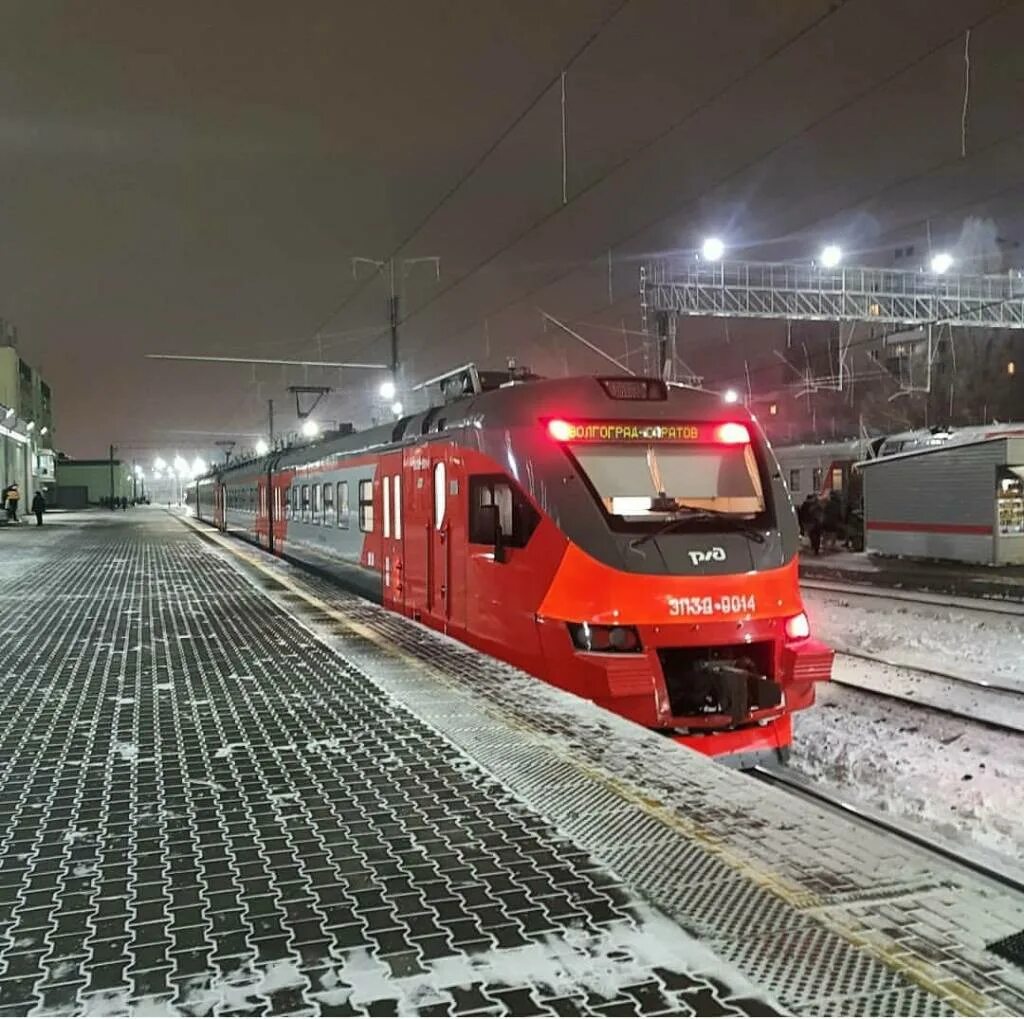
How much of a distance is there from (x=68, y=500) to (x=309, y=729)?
91875mm

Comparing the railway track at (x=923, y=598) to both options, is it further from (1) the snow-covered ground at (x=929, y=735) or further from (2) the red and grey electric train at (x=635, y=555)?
(2) the red and grey electric train at (x=635, y=555)

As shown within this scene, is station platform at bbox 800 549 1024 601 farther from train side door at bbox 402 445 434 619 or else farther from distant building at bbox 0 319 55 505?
distant building at bbox 0 319 55 505

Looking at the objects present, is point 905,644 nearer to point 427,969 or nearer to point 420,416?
point 420,416

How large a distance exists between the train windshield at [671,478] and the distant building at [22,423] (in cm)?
3944

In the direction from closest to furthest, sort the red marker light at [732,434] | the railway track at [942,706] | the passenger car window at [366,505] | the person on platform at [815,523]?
the red marker light at [732,434] → the railway track at [942,706] → the passenger car window at [366,505] → the person on platform at [815,523]

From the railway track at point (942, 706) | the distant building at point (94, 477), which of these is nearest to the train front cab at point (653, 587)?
the railway track at point (942, 706)

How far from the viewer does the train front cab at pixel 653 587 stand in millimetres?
6449

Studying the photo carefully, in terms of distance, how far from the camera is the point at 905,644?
12.4 meters

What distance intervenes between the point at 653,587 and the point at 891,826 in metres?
2.14

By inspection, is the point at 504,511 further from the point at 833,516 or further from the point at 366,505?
the point at 833,516

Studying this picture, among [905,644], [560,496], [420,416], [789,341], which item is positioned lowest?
[905,644]

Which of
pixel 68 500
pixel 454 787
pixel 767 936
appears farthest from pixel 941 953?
pixel 68 500

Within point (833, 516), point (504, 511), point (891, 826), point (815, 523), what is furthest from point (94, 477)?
point (891, 826)

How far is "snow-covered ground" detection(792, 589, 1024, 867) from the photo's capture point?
6.43 metres
